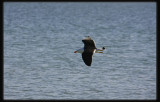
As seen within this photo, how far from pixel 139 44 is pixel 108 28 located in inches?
499

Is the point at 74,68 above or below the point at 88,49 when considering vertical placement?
below

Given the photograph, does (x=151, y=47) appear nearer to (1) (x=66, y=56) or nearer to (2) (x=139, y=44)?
(2) (x=139, y=44)

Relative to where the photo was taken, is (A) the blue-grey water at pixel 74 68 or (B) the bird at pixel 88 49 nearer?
(B) the bird at pixel 88 49

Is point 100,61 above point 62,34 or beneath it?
above

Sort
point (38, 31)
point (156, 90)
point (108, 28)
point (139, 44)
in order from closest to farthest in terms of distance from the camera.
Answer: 1. point (156, 90)
2. point (139, 44)
3. point (38, 31)
4. point (108, 28)

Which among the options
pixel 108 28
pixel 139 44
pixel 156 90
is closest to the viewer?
pixel 156 90

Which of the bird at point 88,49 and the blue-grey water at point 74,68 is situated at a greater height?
the bird at point 88,49

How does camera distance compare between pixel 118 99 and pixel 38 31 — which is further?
pixel 38 31

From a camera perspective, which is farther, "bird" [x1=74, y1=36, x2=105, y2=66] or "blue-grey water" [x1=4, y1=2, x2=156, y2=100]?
"blue-grey water" [x1=4, y1=2, x2=156, y2=100]

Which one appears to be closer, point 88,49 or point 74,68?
point 88,49

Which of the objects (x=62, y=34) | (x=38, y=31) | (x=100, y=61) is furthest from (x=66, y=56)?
(x=38, y=31)

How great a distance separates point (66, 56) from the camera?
27359 millimetres

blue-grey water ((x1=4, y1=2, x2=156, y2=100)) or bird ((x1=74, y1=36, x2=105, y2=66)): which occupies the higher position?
bird ((x1=74, y1=36, x2=105, y2=66))

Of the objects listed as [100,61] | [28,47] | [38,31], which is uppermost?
[100,61]
